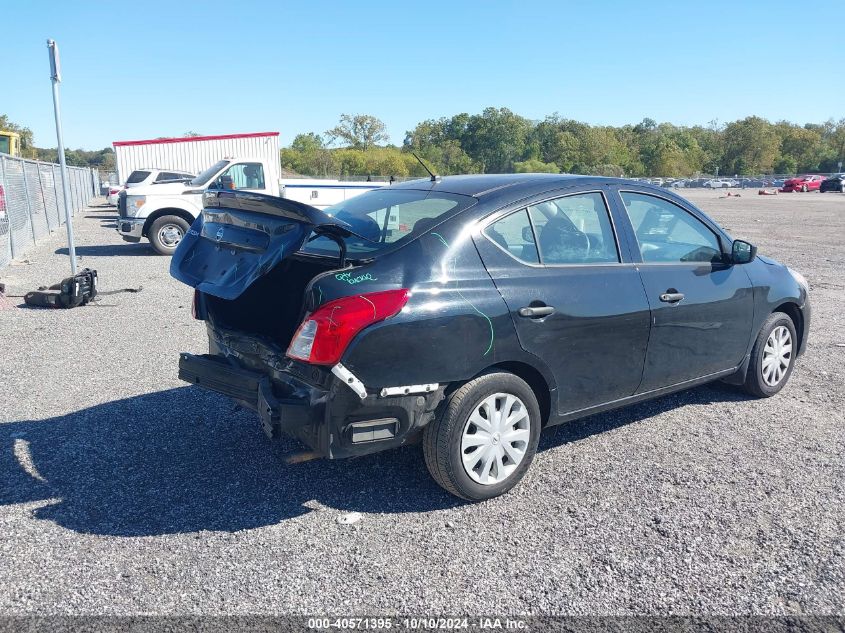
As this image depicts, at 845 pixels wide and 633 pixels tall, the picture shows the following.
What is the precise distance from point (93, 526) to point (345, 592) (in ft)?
4.58

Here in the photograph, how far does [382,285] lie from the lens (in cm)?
329

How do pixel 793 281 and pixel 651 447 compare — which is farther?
pixel 793 281

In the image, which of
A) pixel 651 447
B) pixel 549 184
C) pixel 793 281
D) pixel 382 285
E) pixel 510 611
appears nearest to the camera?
pixel 510 611

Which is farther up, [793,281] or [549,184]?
[549,184]

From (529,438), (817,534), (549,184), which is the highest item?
(549,184)

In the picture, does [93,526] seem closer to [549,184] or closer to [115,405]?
[115,405]

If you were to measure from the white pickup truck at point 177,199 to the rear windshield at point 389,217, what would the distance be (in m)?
9.71

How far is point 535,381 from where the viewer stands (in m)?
3.86

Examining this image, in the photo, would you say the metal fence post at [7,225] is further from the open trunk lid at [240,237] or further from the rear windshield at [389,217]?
the rear windshield at [389,217]

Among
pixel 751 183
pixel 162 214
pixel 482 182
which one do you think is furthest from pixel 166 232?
pixel 751 183

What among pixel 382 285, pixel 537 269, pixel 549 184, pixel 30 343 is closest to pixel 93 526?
pixel 382 285

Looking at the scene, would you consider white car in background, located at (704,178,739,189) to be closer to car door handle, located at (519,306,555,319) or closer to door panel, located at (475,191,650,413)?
door panel, located at (475,191,650,413)

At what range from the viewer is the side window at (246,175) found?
1475 cm

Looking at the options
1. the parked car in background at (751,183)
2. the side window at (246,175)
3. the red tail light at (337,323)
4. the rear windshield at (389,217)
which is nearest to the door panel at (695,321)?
the rear windshield at (389,217)
